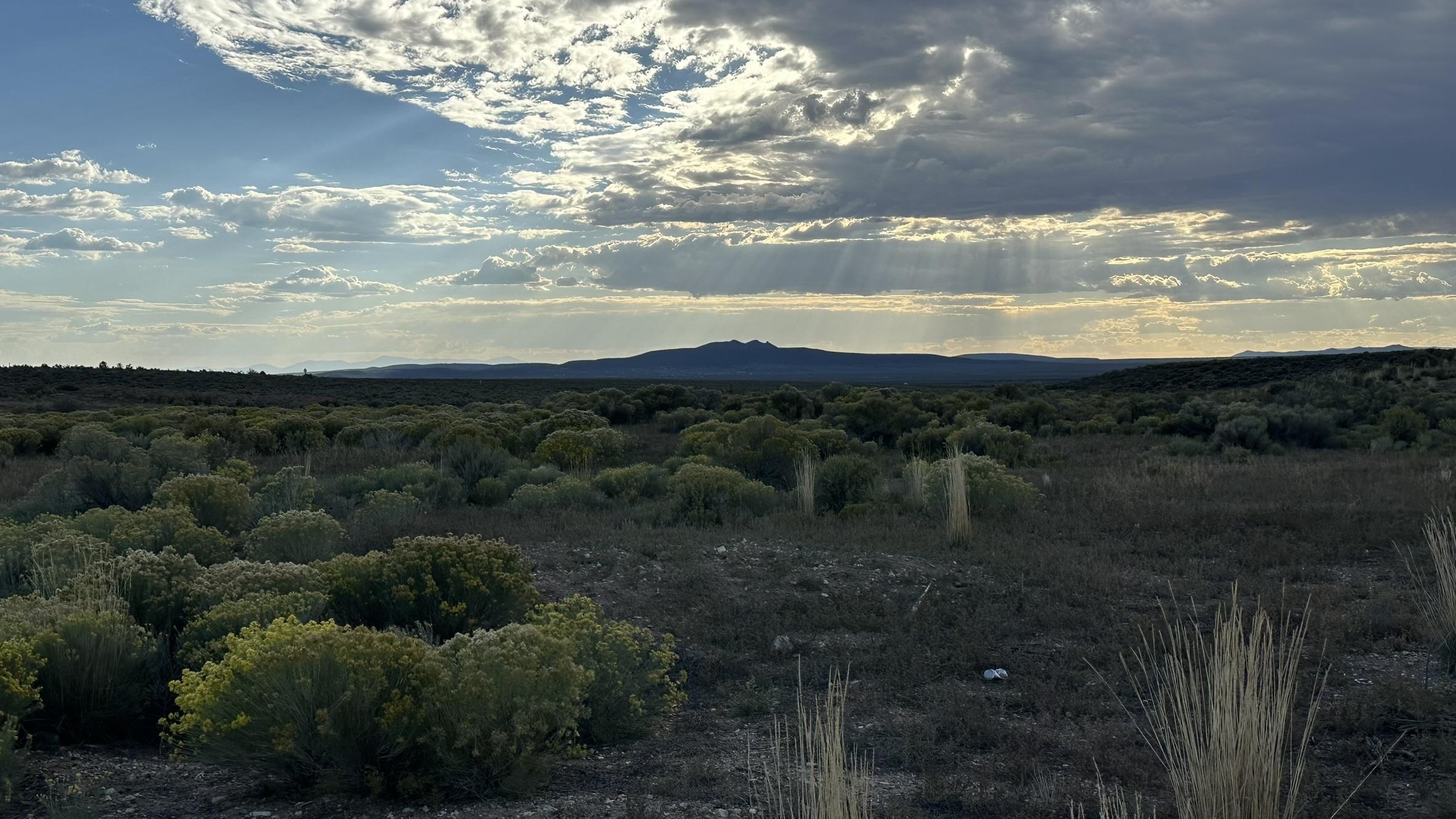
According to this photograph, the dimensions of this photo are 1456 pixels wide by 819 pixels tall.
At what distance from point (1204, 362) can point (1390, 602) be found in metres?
57.2

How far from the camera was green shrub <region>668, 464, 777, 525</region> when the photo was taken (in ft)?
40.2

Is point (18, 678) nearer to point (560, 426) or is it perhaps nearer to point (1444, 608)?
point (1444, 608)

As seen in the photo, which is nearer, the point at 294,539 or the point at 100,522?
the point at 294,539

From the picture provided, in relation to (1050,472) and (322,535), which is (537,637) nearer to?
(322,535)

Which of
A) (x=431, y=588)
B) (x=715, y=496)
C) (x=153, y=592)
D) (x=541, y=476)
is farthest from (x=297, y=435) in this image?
(x=431, y=588)

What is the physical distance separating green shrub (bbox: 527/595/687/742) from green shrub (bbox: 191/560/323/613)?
170 centimetres

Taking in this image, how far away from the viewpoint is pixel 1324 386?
3306 centimetres

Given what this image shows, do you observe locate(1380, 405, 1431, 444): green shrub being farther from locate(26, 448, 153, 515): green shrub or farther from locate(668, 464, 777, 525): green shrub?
locate(26, 448, 153, 515): green shrub

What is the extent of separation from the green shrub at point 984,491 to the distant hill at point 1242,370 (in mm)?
35971

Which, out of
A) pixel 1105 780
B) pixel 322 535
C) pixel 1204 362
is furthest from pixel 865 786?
pixel 1204 362

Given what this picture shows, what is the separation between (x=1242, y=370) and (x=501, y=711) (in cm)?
5644

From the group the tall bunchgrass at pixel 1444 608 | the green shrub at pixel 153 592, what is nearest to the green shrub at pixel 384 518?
the green shrub at pixel 153 592

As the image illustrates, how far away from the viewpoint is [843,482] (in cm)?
1389

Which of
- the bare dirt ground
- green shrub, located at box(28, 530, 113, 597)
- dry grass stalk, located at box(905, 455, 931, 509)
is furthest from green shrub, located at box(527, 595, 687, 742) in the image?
dry grass stalk, located at box(905, 455, 931, 509)
